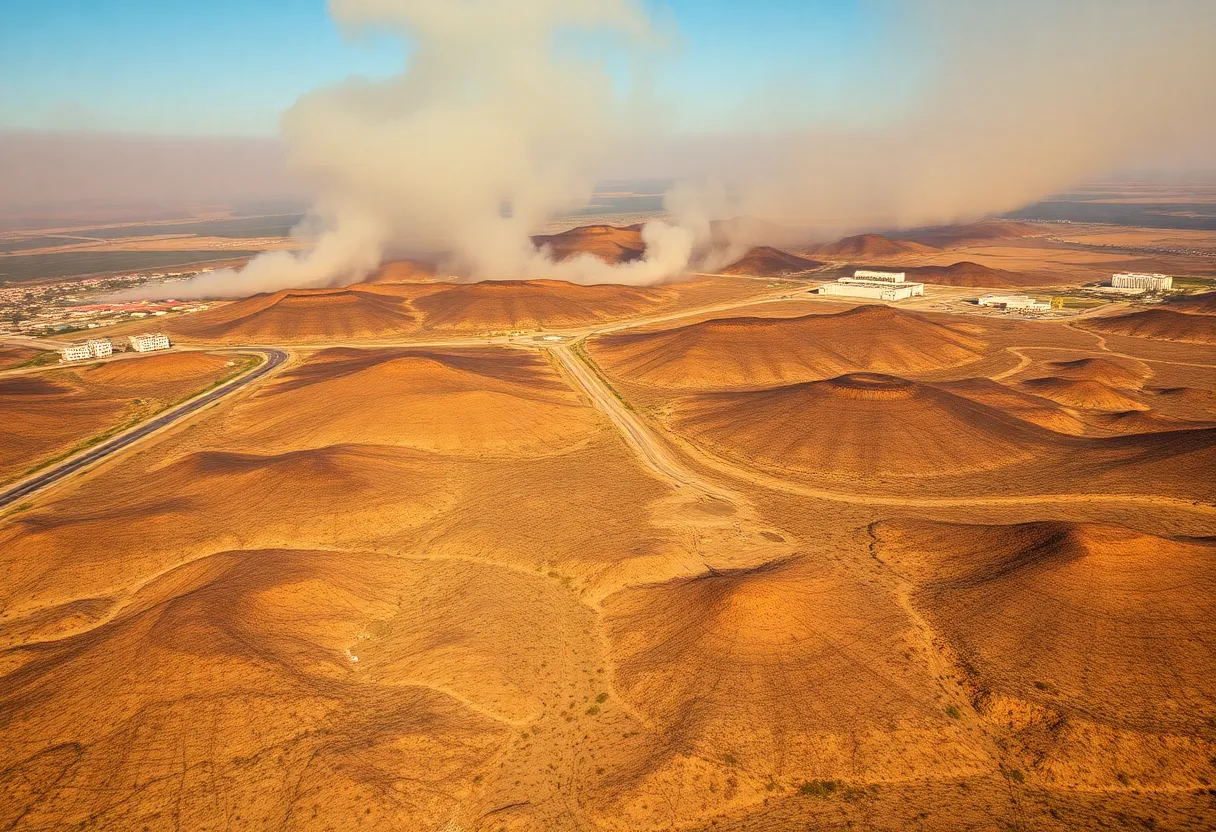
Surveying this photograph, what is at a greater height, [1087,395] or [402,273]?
[402,273]

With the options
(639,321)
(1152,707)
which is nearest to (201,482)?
(1152,707)

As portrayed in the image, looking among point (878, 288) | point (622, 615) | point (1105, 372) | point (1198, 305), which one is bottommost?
point (622, 615)

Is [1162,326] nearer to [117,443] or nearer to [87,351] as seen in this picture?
[117,443]

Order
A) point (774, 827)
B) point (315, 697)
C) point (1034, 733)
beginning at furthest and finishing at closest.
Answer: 1. point (315, 697)
2. point (1034, 733)
3. point (774, 827)

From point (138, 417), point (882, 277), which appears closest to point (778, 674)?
point (138, 417)

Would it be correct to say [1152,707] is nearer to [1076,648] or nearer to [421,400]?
[1076,648]

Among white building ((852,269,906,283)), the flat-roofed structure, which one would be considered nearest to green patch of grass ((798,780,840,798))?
the flat-roofed structure
